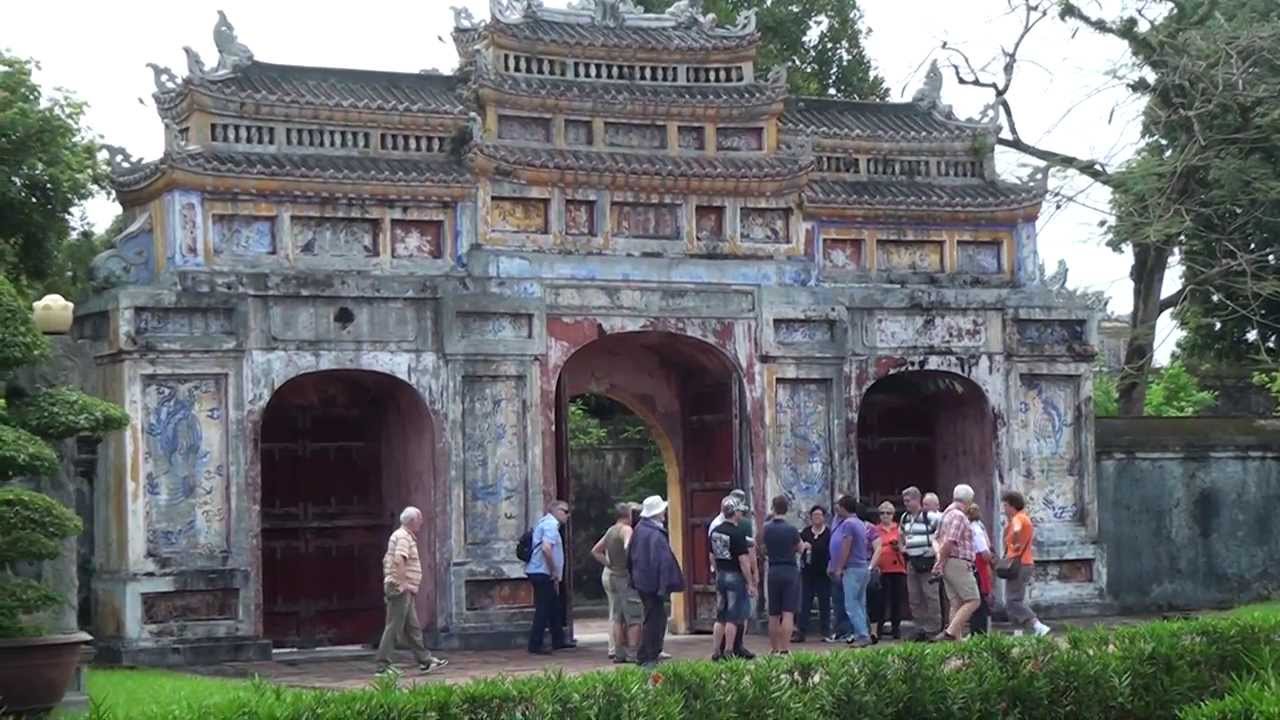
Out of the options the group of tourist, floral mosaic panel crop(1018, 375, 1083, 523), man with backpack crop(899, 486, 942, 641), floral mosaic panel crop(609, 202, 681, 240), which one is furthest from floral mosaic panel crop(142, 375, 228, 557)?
floral mosaic panel crop(1018, 375, 1083, 523)

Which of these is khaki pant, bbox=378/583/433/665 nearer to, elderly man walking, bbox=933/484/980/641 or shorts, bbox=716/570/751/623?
shorts, bbox=716/570/751/623

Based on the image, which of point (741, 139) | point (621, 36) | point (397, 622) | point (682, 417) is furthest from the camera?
point (682, 417)

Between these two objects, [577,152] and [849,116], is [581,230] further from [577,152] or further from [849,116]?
[849,116]

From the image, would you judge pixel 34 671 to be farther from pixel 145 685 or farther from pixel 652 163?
pixel 652 163

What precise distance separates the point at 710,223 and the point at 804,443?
9.28 ft

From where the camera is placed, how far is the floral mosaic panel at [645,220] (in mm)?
22812

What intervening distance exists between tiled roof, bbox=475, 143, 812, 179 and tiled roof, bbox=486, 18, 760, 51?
1298 mm

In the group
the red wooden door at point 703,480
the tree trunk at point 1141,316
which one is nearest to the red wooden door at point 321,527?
the red wooden door at point 703,480

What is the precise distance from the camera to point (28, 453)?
1424 cm

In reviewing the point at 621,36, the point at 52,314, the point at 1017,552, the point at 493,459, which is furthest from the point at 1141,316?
the point at 52,314

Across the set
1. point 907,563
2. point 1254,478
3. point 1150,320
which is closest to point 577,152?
point 907,563

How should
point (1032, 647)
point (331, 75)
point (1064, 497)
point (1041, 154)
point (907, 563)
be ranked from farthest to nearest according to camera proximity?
point (1041, 154), point (1064, 497), point (331, 75), point (907, 563), point (1032, 647)

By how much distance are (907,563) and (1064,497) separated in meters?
4.56

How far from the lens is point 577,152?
22750mm
